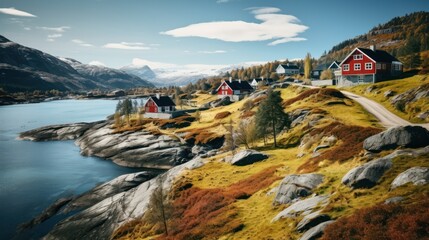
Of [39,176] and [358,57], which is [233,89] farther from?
[39,176]

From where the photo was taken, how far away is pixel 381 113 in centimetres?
6103

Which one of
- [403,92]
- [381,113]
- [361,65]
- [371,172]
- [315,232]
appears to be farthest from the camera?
[361,65]

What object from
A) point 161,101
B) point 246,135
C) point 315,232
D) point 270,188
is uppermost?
point 161,101

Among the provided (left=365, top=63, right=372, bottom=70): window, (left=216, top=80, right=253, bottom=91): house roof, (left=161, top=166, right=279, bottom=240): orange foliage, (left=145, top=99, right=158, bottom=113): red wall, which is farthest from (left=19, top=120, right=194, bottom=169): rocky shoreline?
(left=216, top=80, right=253, bottom=91): house roof

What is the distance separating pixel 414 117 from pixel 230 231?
43.9 meters

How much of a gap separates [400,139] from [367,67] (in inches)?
2493

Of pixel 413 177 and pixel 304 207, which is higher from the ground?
pixel 413 177

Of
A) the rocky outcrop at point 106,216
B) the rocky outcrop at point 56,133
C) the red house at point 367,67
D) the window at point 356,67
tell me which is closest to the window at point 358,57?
the red house at point 367,67

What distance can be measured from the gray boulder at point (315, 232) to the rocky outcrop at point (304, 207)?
3.45 meters

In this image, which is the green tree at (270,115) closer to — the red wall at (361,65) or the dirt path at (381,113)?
the dirt path at (381,113)

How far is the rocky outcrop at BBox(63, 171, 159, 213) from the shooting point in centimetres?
5297

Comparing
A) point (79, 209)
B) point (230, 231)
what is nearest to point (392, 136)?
point (230, 231)

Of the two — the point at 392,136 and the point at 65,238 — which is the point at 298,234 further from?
the point at 65,238

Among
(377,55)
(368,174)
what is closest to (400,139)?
(368,174)
